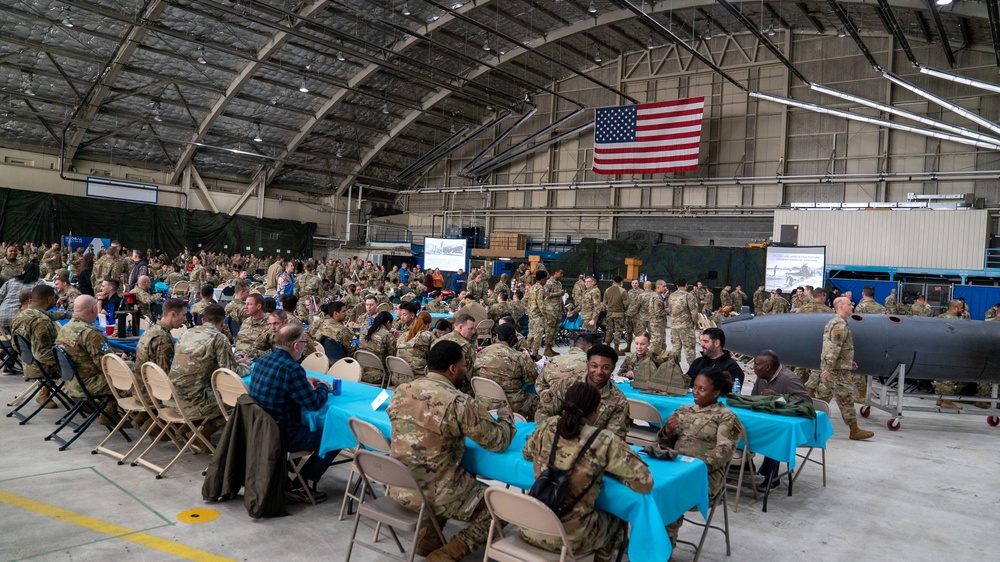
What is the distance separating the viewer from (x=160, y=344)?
191 inches

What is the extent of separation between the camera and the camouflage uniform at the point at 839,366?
6.55 metres

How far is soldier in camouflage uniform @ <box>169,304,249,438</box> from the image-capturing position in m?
4.49

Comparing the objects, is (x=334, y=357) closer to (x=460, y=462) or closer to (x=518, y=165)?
(x=460, y=462)

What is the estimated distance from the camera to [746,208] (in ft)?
77.2

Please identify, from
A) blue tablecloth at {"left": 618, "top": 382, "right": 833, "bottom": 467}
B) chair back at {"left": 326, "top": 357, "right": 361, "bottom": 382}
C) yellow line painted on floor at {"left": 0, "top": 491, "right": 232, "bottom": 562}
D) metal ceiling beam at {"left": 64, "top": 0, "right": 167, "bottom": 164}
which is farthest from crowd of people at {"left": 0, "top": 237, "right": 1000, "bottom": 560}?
metal ceiling beam at {"left": 64, "top": 0, "right": 167, "bottom": 164}

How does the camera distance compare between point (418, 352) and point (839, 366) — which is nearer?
point (418, 352)

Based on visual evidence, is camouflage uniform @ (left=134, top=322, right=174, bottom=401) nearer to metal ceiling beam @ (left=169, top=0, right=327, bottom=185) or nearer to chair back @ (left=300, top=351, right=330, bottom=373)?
chair back @ (left=300, top=351, right=330, bottom=373)

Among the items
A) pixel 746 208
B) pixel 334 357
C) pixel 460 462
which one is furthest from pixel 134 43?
pixel 746 208

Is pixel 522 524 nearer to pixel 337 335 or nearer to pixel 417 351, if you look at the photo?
pixel 417 351

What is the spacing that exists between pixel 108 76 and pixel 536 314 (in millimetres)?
17009

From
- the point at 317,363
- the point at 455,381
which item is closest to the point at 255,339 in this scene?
the point at 317,363

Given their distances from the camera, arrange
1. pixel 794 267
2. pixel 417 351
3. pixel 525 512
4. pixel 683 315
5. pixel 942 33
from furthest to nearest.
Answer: pixel 942 33, pixel 794 267, pixel 683 315, pixel 417 351, pixel 525 512

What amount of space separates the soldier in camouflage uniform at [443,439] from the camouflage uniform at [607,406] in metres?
0.55

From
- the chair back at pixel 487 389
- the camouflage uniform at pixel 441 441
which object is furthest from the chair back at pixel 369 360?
the camouflage uniform at pixel 441 441
